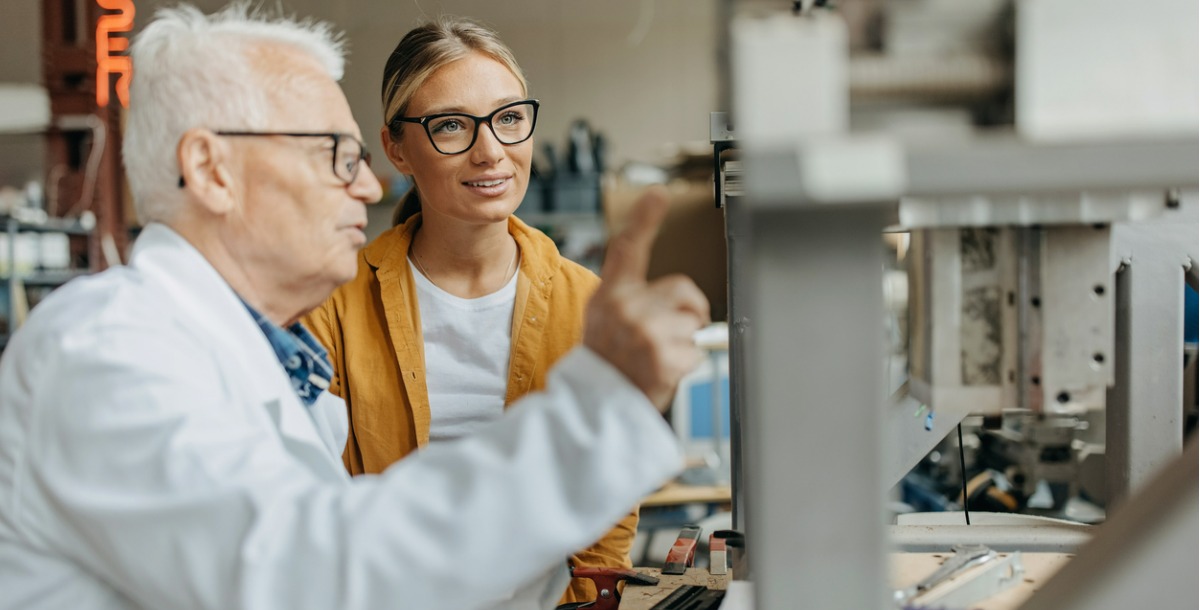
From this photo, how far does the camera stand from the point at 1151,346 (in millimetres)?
1597

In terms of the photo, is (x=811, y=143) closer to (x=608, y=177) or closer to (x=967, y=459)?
(x=967, y=459)

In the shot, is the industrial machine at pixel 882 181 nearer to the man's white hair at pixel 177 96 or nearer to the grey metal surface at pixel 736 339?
the man's white hair at pixel 177 96

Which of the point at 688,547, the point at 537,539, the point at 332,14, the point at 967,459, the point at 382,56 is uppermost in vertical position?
the point at 332,14

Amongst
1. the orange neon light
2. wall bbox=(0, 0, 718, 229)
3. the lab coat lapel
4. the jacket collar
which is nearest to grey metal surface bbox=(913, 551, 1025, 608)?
the lab coat lapel

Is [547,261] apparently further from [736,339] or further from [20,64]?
[20,64]

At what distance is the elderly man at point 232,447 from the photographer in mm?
758

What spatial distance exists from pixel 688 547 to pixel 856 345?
1019 mm

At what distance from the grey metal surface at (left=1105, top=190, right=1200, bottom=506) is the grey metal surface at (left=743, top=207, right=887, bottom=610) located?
113 centimetres

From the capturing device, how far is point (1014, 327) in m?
0.85

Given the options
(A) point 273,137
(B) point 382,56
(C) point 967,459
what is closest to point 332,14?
(B) point 382,56

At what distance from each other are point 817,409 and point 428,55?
4.51ft

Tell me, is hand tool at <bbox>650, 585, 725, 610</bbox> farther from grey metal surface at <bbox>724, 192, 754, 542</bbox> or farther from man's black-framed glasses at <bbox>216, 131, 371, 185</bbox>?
man's black-framed glasses at <bbox>216, 131, 371, 185</bbox>

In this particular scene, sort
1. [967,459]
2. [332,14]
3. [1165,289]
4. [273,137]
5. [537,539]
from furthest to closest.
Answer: [332,14]
[967,459]
[1165,289]
[273,137]
[537,539]

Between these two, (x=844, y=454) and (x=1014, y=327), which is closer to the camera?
(x=844, y=454)
